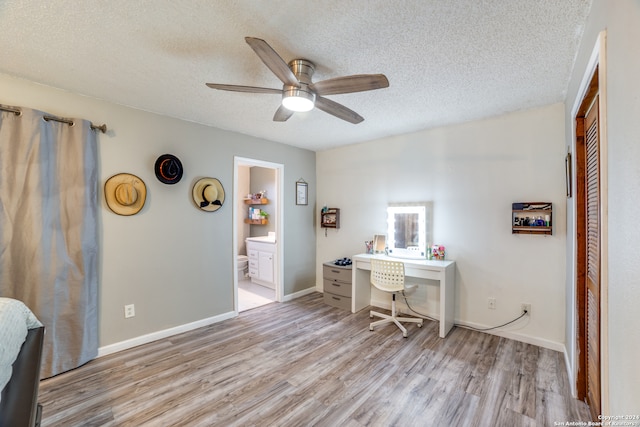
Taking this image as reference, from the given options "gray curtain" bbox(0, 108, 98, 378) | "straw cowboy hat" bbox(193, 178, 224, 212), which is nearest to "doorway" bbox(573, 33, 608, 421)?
"straw cowboy hat" bbox(193, 178, 224, 212)

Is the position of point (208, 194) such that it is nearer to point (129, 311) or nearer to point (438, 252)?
point (129, 311)

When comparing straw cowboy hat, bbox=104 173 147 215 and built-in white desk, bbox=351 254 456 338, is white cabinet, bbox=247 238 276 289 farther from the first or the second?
straw cowboy hat, bbox=104 173 147 215

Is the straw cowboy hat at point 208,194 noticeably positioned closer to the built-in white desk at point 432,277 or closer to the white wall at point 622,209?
the built-in white desk at point 432,277

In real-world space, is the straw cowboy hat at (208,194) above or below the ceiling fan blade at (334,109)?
below

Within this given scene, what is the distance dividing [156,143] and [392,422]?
10.2ft

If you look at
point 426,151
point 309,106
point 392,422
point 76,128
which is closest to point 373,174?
point 426,151

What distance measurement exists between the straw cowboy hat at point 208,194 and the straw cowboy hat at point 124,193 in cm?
54

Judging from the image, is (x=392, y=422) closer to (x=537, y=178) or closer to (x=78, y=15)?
(x=537, y=178)

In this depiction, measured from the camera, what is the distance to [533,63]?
1899 millimetres

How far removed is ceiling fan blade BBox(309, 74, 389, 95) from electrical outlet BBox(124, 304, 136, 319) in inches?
102

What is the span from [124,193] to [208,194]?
31.5 inches

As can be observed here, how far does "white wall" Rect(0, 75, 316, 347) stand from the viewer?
250cm

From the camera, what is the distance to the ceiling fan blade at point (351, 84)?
1605 mm

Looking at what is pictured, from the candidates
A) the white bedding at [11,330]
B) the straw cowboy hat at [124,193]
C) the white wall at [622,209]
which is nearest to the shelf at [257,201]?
the straw cowboy hat at [124,193]
